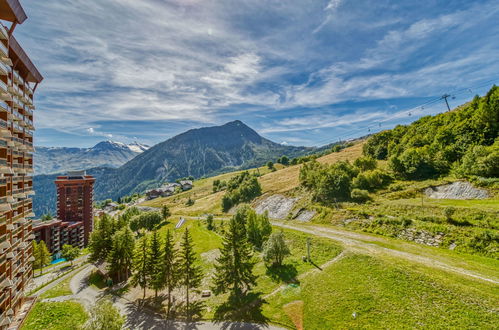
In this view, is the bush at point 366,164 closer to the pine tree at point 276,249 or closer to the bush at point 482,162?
the bush at point 482,162

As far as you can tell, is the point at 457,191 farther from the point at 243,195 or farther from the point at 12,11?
the point at 12,11

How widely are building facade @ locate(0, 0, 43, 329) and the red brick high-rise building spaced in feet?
348

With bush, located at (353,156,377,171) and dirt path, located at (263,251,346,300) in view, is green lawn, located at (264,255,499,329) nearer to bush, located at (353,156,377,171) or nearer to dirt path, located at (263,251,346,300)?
dirt path, located at (263,251,346,300)

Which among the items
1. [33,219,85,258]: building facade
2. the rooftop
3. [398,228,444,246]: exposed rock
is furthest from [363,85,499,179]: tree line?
[33,219,85,258]: building facade

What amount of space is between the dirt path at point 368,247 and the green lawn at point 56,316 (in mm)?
50065

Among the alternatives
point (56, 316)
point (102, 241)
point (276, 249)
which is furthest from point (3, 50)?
point (102, 241)

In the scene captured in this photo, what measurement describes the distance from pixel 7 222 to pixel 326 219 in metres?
66.7

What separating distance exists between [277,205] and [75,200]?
11674 centimetres

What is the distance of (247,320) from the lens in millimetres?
36094

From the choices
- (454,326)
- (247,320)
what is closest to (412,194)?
(454,326)

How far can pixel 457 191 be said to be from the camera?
57906 mm

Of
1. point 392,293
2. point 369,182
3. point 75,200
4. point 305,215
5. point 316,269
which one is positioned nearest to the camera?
point 392,293

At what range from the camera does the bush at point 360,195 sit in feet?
231

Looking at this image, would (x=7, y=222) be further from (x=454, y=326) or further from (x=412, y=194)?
(x=412, y=194)
